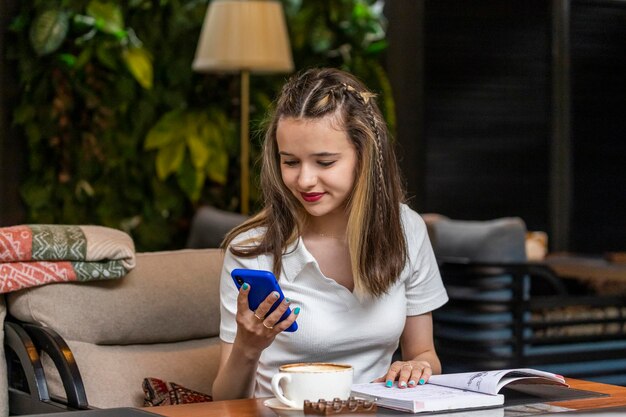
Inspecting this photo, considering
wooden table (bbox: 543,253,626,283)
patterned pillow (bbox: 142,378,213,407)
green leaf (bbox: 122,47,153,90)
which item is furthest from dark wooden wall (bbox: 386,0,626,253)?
patterned pillow (bbox: 142,378,213,407)

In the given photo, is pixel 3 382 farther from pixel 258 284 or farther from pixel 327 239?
pixel 258 284

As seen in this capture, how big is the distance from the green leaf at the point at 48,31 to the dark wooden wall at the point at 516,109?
1.86m

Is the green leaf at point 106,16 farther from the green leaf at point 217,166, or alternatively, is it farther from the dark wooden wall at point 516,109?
the dark wooden wall at point 516,109

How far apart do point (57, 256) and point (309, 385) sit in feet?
3.61

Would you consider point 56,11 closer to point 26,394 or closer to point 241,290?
point 26,394

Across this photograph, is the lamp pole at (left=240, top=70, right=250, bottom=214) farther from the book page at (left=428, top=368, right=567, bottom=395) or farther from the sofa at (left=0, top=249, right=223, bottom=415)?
the book page at (left=428, top=368, right=567, bottom=395)

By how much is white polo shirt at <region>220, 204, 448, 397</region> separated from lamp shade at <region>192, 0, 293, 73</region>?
11.9ft

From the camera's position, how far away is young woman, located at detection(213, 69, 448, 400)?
2025mm

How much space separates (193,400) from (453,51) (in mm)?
4095

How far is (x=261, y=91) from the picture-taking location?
6457 mm

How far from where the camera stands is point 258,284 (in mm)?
1705

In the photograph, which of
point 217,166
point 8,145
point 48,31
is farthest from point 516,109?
point 8,145

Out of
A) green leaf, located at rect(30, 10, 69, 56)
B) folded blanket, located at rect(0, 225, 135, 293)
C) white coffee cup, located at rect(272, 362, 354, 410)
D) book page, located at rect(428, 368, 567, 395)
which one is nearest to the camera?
white coffee cup, located at rect(272, 362, 354, 410)

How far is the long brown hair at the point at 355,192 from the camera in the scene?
2086 mm
